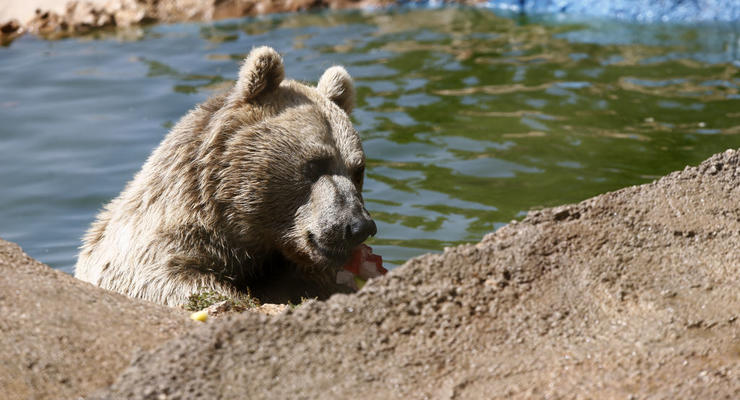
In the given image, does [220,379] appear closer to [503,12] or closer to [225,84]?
[225,84]

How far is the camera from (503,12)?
49.9 feet

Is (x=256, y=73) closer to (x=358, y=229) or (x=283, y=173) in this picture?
(x=283, y=173)

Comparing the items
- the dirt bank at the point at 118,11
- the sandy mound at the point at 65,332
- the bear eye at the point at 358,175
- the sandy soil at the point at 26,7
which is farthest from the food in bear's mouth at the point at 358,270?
the sandy soil at the point at 26,7

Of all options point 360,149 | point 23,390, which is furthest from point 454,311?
point 360,149

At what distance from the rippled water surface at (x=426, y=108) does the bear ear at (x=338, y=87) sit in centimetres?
162

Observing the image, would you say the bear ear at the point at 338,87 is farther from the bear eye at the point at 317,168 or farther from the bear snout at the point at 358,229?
the bear snout at the point at 358,229

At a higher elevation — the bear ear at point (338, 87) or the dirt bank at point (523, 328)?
the bear ear at point (338, 87)

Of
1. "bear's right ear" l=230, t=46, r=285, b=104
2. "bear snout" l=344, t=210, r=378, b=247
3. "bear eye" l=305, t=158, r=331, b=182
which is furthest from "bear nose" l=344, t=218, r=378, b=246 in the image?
"bear's right ear" l=230, t=46, r=285, b=104

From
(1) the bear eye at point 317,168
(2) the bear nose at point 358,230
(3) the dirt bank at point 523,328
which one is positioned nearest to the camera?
(3) the dirt bank at point 523,328

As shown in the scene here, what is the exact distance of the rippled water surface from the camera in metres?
8.01

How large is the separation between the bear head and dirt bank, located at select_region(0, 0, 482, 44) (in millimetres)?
9778

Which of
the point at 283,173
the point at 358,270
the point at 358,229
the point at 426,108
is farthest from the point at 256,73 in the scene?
the point at 426,108

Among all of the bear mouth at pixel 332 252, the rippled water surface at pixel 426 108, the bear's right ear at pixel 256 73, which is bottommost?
the rippled water surface at pixel 426 108

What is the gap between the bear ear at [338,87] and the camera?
5.57 m
